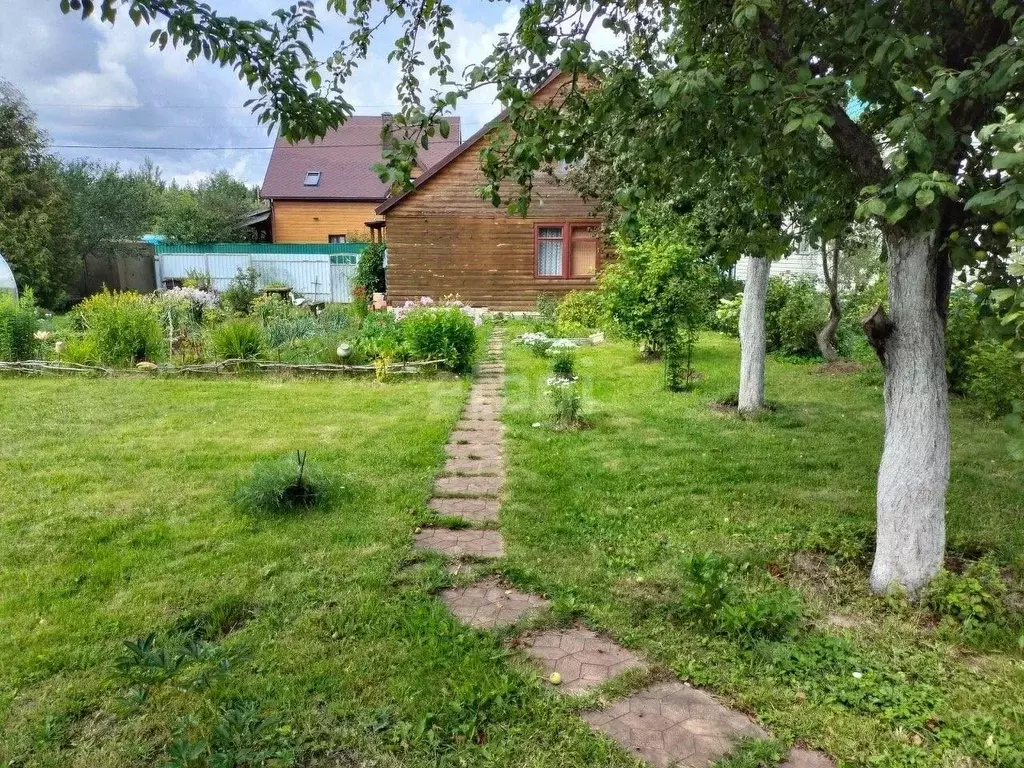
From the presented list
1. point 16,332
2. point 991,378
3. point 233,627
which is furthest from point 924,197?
point 16,332

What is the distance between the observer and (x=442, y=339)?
29.4 feet

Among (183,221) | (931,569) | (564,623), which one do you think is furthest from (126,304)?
(183,221)

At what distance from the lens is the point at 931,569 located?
3090 mm

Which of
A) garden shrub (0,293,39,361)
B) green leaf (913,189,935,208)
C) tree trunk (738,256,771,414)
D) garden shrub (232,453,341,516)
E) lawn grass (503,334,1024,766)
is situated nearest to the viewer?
green leaf (913,189,935,208)

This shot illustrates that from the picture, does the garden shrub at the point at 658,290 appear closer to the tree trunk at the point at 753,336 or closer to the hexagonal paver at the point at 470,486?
the tree trunk at the point at 753,336

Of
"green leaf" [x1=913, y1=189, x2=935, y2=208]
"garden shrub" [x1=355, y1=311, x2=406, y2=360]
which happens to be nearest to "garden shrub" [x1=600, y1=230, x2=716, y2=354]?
"garden shrub" [x1=355, y1=311, x2=406, y2=360]

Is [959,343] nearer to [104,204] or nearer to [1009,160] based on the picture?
[1009,160]

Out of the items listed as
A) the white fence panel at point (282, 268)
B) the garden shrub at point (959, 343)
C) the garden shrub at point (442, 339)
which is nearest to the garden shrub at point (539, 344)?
the garden shrub at point (442, 339)

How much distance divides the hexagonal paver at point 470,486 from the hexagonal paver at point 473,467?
0.10m

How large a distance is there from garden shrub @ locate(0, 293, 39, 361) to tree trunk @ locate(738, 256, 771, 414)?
958cm

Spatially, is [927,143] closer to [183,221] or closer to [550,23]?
[550,23]

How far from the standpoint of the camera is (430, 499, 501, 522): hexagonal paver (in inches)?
169

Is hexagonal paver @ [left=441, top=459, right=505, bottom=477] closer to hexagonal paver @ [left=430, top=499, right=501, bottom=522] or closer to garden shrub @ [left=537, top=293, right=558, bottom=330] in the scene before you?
hexagonal paver @ [left=430, top=499, right=501, bottom=522]

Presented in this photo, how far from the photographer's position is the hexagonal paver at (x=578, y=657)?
260cm
